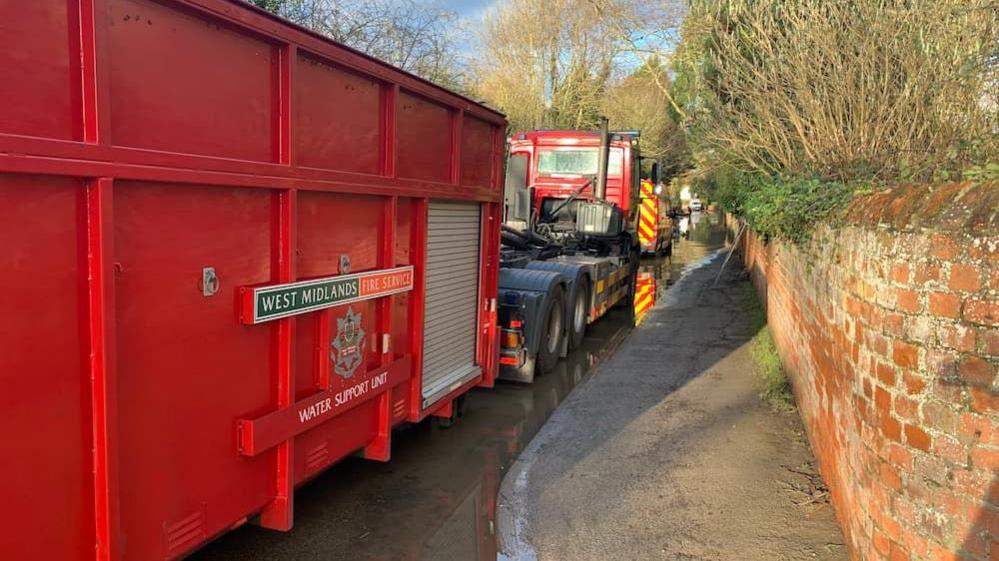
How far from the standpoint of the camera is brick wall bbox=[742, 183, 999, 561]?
2857 millimetres

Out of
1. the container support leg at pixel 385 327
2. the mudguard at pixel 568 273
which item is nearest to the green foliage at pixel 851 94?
the mudguard at pixel 568 273

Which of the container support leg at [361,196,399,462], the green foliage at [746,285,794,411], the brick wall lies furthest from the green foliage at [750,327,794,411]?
the container support leg at [361,196,399,462]

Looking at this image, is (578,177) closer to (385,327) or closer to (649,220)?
(649,220)

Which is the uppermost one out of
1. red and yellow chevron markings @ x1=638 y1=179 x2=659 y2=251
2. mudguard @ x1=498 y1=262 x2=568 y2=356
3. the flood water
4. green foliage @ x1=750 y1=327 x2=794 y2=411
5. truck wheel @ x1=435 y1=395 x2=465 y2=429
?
red and yellow chevron markings @ x1=638 y1=179 x2=659 y2=251

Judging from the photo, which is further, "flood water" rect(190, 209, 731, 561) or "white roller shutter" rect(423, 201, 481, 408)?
"white roller shutter" rect(423, 201, 481, 408)

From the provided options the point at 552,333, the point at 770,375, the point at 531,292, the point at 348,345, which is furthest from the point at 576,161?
the point at 348,345

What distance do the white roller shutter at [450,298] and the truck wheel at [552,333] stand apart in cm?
218

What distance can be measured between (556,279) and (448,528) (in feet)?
13.8

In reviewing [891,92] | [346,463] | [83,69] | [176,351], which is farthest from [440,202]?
[891,92]

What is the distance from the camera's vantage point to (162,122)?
279 cm

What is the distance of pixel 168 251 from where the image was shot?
2883 millimetres

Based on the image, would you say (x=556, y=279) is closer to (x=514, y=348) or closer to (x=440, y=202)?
(x=514, y=348)

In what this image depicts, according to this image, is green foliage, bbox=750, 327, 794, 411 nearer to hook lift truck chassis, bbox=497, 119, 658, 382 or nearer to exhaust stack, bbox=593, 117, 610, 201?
→ hook lift truck chassis, bbox=497, 119, 658, 382

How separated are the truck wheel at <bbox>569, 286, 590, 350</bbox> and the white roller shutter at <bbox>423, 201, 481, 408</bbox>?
3.49m
